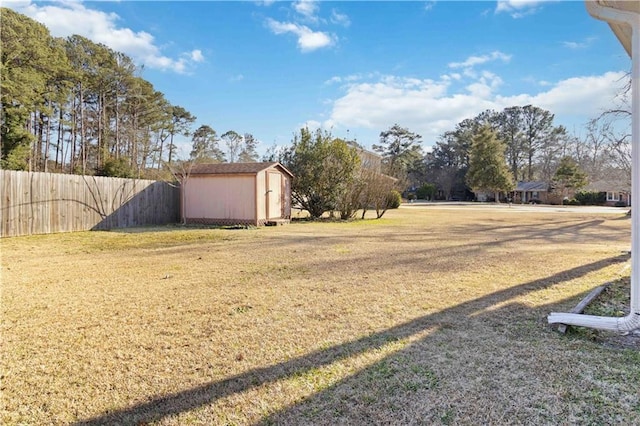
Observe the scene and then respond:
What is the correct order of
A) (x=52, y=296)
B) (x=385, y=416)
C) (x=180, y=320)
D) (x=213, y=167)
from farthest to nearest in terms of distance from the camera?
(x=213, y=167) → (x=52, y=296) → (x=180, y=320) → (x=385, y=416)

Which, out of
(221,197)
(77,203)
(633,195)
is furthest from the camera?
(221,197)

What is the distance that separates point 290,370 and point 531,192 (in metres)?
48.2

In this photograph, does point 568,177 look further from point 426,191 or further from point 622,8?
point 622,8

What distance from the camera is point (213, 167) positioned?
14305 mm

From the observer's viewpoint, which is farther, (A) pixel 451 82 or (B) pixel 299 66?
(A) pixel 451 82

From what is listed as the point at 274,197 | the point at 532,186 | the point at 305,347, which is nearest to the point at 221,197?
the point at 274,197

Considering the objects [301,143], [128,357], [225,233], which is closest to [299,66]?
[301,143]

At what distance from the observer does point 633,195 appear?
3.05 m

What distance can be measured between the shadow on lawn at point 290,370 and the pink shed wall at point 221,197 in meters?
Result: 10.2

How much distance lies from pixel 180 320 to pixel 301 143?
1355 cm

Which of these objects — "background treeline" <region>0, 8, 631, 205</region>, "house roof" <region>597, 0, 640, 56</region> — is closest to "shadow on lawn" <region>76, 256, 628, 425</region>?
"house roof" <region>597, 0, 640, 56</region>

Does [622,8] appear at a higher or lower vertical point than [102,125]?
lower

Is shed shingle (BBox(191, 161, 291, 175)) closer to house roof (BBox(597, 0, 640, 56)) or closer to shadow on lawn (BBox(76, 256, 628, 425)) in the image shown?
shadow on lawn (BBox(76, 256, 628, 425))

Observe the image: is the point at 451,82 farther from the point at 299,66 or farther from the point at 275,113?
the point at 275,113
